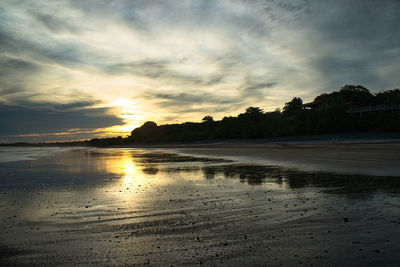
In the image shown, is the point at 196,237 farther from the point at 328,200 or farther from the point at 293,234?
the point at 328,200

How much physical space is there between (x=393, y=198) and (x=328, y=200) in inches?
72.3

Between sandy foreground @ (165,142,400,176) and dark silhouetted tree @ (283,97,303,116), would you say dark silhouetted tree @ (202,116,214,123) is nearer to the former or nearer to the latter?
dark silhouetted tree @ (283,97,303,116)

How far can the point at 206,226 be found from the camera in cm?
568

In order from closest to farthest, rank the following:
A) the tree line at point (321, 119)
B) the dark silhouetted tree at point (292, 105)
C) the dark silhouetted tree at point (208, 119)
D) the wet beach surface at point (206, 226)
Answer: the wet beach surface at point (206, 226) → the tree line at point (321, 119) → the dark silhouetted tree at point (292, 105) → the dark silhouetted tree at point (208, 119)

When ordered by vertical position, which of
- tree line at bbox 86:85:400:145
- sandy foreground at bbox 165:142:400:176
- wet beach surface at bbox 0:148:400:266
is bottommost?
sandy foreground at bbox 165:142:400:176

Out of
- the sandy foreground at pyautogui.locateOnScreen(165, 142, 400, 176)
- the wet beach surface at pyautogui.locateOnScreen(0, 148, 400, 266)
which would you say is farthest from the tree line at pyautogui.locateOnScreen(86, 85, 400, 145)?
the wet beach surface at pyautogui.locateOnScreen(0, 148, 400, 266)

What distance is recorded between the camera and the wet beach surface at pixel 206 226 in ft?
13.7

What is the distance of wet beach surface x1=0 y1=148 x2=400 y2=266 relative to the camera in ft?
13.7

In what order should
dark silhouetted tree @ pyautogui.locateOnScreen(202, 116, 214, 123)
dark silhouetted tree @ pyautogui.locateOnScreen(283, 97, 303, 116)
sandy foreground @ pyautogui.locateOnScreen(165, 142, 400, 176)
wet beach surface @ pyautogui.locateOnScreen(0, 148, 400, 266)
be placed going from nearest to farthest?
wet beach surface @ pyautogui.locateOnScreen(0, 148, 400, 266), sandy foreground @ pyautogui.locateOnScreen(165, 142, 400, 176), dark silhouetted tree @ pyautogui.locateOnScreen(283, 97, 303, 116), dark silhouetted tree @ pyautogui.locateOnScreen(202, 116, 214, 123)

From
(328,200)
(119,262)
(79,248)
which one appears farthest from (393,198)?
(79,248)

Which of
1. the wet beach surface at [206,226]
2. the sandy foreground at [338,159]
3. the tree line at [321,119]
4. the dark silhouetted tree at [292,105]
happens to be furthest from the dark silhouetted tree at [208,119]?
the wet beach surface at [206,226]

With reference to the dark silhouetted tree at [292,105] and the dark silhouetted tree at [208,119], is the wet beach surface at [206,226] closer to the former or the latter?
the dark silhouetted tree at [292,105]

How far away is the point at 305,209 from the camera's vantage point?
6.83 metres

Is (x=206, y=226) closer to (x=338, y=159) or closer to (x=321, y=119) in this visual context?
(x=338, y=159)
